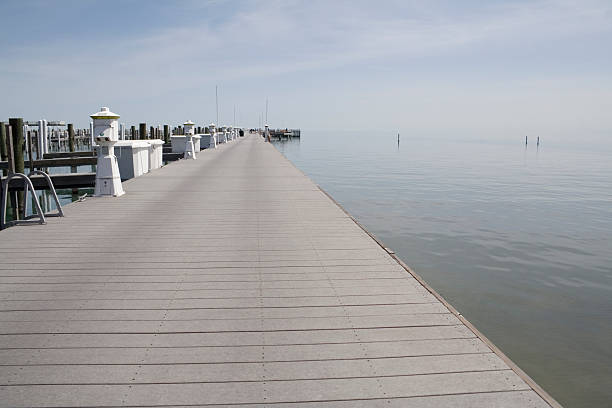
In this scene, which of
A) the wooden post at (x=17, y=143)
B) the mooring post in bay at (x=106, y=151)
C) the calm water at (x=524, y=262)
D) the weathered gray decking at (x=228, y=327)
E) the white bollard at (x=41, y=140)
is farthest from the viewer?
the white bollard at (x=41, y=140)

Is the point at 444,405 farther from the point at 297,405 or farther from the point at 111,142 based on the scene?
the point at 111,142

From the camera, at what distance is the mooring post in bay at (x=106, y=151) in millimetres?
10398

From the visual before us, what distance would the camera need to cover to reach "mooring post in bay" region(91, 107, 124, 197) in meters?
10.4

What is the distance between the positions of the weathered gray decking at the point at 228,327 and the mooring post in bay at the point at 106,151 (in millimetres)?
3505

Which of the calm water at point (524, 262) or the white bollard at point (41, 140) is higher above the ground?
the white bollard at point (41, 140)

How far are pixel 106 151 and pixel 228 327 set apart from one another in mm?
8023

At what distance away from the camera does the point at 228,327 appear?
153 inches

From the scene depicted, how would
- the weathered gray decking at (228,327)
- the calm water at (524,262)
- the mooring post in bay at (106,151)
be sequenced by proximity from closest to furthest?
the weathered gray decking at (228,327)
the calm water at (524,262)
the mooring post in bay at (106,151)

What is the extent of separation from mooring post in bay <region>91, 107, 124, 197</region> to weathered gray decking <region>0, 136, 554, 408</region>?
3.50m

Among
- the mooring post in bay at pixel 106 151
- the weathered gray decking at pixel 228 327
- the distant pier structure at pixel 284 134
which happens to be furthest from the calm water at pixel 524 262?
the distant pier structure at pixel 284 134

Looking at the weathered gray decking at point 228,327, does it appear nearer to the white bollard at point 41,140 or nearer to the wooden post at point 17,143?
the wooden post at point 17,143

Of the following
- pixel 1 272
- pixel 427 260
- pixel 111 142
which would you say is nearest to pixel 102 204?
pixel 111 142

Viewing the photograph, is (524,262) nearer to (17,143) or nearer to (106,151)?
(106,151)

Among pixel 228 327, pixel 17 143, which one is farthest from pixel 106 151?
pixel 17 143
